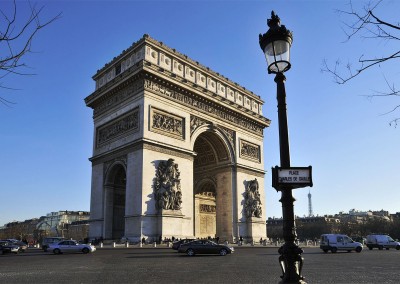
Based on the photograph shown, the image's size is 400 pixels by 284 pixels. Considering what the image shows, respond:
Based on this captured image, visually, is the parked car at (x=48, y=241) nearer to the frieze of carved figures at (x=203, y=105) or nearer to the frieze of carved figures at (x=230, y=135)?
the frieze of carved figures at (x=203, y=105)

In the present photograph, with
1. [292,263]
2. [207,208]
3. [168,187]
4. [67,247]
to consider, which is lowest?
[67,247]

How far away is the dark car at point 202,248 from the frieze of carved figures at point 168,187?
7301 millimetres

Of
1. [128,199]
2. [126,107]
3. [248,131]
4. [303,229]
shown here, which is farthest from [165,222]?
[303,229]

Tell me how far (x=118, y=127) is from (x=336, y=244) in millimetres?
19296

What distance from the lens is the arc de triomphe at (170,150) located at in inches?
1156

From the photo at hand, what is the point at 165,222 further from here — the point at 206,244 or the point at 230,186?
the point at 230,186

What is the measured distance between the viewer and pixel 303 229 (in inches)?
4569

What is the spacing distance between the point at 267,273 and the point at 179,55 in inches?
989

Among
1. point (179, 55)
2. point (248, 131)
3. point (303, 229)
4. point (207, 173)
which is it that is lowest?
point (303, 229)

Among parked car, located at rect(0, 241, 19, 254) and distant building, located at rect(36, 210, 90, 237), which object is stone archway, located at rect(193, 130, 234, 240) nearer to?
parked car, located at rect(0, 241, 19, 254)

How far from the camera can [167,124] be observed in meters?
31.8

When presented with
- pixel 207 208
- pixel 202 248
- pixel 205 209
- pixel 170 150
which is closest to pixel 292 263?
pixel 202 248

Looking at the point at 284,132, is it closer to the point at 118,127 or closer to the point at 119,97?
the point at 118,127

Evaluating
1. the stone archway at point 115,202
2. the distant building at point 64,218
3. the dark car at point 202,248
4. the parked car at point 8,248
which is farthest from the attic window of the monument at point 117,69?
the distant building at point 64,218
